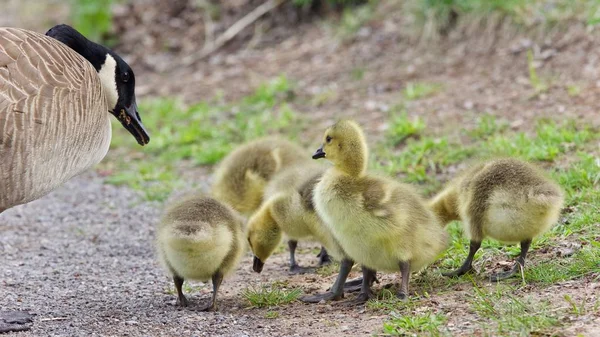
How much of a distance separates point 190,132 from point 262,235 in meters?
4.41

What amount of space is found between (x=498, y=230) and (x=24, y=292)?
3116 millimetres

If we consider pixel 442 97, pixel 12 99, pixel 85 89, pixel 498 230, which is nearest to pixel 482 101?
pixel 442 97

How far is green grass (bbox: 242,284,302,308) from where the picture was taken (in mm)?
5285

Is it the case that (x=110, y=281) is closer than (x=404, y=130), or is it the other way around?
(x=110, y=281)

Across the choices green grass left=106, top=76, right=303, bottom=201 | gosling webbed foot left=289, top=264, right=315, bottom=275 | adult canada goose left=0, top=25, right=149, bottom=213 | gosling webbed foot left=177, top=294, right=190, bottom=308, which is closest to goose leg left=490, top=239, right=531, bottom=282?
gosling webbed foot left=289, top=264, right=315, bottom=275

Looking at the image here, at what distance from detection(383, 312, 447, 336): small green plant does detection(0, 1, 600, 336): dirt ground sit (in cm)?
8

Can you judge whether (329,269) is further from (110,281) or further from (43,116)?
(43,116)

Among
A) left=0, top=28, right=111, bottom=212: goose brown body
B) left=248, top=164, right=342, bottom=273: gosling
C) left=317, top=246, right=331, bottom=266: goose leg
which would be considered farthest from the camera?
left=317, top=246, right=331, bottom=266: goose leg

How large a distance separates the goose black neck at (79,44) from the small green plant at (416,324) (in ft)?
10.4

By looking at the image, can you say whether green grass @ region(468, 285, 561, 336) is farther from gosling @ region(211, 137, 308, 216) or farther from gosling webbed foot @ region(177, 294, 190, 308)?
gosling @ region(211, 137, 308, 216)

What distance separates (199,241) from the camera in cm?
498

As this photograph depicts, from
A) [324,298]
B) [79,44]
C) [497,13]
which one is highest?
[497,13]

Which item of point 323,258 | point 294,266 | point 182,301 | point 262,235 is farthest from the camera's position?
point 323,258

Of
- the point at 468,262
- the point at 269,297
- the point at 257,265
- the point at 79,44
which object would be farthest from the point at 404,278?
the point at 79,44
